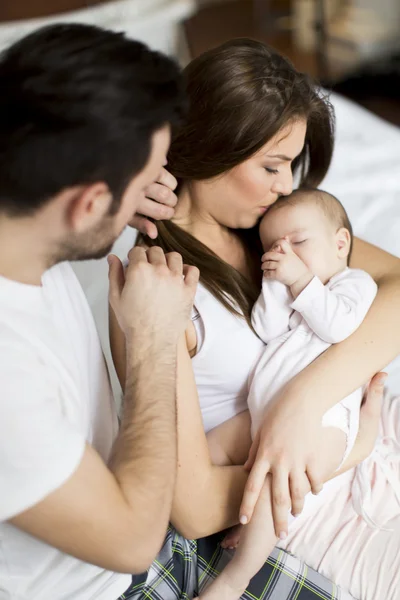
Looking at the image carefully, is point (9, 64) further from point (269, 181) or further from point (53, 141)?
point (269, 181)

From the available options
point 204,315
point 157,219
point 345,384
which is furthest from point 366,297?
point 157,219

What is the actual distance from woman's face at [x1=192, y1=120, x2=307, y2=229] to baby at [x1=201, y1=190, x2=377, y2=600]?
0.19 ft

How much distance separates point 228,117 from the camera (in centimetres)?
119

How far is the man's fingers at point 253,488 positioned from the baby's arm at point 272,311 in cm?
27

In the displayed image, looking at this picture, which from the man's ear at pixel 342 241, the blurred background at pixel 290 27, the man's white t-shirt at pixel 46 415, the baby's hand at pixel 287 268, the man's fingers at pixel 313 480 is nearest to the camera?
the man's white t-shirt at pixel 46 415

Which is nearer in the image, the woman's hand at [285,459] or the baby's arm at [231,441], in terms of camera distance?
the woman's hand at [285,459]

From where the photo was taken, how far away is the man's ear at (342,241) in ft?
4.56

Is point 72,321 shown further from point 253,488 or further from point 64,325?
point 253,488

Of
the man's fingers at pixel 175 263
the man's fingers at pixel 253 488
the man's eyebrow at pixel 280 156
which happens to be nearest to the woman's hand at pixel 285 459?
the man's fingers at pixel 253 488

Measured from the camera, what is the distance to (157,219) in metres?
1.28

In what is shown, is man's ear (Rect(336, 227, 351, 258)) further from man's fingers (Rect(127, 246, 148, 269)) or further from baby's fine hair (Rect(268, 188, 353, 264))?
man's fingers (Rect(127, 246, 148, 269))

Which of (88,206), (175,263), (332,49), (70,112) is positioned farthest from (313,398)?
(332,49)

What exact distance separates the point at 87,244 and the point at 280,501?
543 mm

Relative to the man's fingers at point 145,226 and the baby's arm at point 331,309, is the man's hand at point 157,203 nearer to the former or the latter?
the man's fingers at point 145,226
